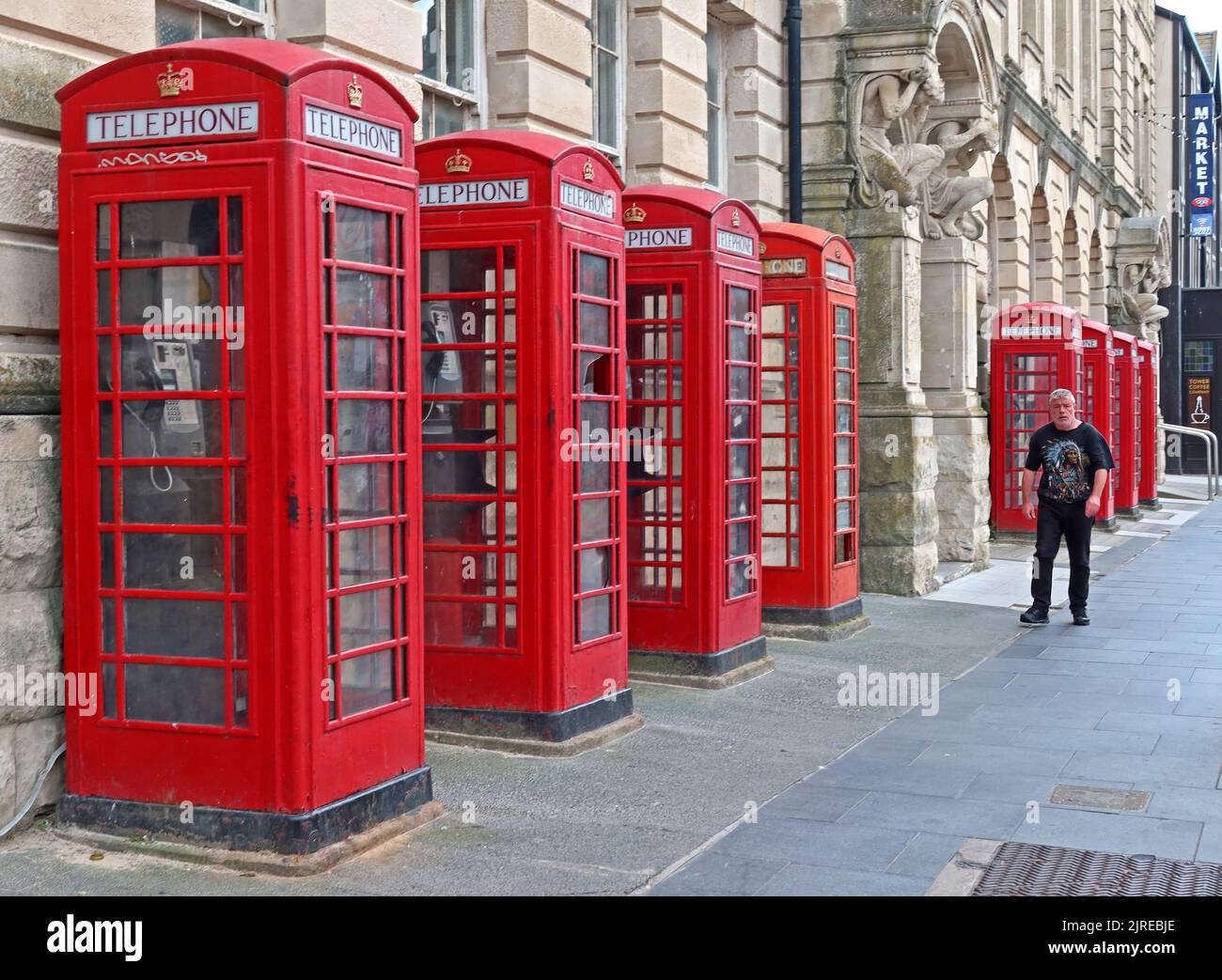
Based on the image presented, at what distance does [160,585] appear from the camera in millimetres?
5680

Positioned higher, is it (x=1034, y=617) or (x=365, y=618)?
(x=365, y=618)

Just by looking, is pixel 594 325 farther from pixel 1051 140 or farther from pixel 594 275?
pixel 1051 140

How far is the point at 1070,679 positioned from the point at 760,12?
6595mm

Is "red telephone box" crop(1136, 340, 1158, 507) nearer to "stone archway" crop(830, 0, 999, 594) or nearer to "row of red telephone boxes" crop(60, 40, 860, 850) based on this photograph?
"stone archway" crop(830, 0, 999, 594)

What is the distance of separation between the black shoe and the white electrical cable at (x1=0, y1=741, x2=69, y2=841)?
7992 mm

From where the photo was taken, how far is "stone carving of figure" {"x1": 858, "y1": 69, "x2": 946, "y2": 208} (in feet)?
46.0

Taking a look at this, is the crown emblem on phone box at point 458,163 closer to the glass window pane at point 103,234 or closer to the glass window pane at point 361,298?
the glass window pane at point 361,298

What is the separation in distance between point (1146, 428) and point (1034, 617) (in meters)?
14.8

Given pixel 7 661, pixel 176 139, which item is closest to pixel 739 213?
pixel 176 139

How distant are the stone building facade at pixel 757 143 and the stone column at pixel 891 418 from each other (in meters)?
0.02

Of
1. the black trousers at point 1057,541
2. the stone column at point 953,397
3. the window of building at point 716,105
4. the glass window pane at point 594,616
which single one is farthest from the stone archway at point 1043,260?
the glass window pane at point 594,616

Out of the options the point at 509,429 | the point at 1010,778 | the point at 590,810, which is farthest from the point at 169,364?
the point at 1010,778

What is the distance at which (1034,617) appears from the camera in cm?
1211

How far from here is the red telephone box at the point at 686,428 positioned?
905 cm
